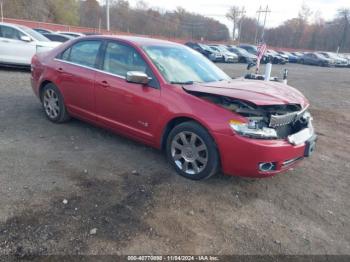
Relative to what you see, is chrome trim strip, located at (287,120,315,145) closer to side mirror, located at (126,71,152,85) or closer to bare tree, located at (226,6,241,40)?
side mirror, located at (126,71,152,85)

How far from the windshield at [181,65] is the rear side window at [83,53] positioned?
3.08 feet

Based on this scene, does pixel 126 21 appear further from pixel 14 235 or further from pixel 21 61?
pixel 14 235

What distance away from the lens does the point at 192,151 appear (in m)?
3.79

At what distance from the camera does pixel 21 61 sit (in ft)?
34.9

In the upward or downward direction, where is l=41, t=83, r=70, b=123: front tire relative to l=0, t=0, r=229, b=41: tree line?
downward

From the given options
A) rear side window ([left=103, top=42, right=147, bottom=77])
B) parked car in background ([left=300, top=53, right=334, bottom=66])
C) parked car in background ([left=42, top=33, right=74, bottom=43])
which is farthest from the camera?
parked car in background ([left=300, top=53, right=334, bottom=66])

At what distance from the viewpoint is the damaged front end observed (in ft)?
11.1

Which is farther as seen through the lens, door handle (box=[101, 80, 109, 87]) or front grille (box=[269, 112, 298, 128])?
door handle (box=[101, 80, 109, 87])

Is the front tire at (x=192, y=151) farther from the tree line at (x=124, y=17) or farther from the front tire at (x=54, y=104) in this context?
the tree line at (x=124, y=17)

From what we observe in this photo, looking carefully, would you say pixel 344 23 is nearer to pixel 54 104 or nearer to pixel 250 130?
pixel 54 104

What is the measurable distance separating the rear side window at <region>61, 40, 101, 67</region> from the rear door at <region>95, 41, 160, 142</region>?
26 cm

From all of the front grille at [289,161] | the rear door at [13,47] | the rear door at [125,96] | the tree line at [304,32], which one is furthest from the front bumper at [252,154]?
the tree line at [304,32]

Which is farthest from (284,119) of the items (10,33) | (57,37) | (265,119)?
(57,37)

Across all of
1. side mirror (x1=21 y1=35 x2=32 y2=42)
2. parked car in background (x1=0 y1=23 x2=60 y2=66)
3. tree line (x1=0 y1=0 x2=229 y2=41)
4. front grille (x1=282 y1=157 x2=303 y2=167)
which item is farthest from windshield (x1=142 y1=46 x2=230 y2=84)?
tree line (x1=0 y1=0 x2=229 y2=41)
